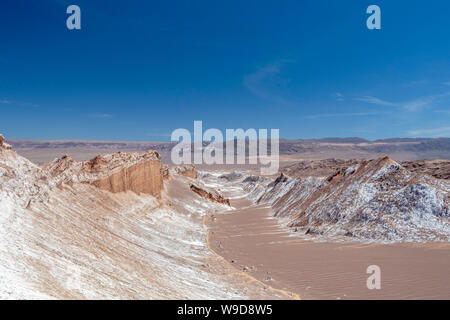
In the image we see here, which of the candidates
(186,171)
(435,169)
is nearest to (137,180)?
(186,171)

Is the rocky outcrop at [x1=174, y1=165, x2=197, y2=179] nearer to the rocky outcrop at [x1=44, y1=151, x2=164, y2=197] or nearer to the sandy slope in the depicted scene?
the rocky outcrop at [x1=44, y1=151, x2=164, y2=197]

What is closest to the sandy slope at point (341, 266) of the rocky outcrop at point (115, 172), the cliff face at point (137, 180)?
the cliff face at point (137, 180)

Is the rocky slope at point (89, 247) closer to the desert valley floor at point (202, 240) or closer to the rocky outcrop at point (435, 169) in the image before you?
the desert valley floor at point (202, 240)

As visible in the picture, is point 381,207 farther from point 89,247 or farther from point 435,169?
point 435,169

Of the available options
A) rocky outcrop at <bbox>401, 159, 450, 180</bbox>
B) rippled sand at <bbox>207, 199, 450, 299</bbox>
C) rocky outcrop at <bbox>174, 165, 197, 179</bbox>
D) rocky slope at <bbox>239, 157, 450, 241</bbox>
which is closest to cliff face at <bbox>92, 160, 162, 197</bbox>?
rippled sand at <bbox>207, 199, 450, 299</bbox>
